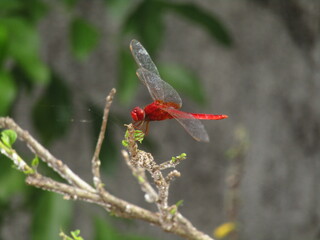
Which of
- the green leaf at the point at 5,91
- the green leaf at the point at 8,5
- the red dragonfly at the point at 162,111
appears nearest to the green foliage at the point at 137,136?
the red dragonfly at the point at 162,111

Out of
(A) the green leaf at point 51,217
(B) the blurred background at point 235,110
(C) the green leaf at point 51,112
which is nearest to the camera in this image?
(A) the green leaf at point 51,217

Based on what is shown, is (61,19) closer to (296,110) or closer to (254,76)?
(254,76)

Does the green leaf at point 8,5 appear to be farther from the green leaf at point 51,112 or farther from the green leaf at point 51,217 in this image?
the green leaf at point 51,217

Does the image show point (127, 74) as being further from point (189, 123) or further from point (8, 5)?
point (189, 123)

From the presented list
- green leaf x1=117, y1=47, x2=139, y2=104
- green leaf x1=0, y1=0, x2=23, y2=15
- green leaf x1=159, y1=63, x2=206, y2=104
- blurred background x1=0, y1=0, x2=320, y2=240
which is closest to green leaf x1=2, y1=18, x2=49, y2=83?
green leaf x1=0, y1=0, x2=23, y2=15

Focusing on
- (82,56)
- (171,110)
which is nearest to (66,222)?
(82,56)
